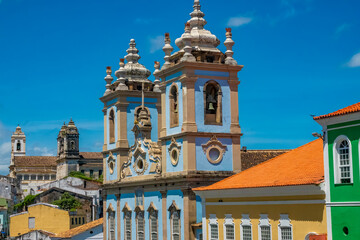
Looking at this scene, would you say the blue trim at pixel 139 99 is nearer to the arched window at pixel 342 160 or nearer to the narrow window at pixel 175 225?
the narrow window at pixel 175 225

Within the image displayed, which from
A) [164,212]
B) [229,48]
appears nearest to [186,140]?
[164,212]

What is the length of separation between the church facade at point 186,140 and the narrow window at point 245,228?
4.67 meters

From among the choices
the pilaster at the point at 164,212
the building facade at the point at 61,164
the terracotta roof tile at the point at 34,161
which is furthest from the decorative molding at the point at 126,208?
the terracotta roof tile at the point at 34,161

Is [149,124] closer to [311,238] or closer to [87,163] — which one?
[311,238]

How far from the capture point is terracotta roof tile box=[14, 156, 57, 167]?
150125 millimetres

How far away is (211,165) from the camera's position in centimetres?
3294

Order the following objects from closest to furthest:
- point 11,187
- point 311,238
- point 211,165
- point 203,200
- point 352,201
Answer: point 352,201
point 311,238
point 203,200
point 211,165
point 11,187

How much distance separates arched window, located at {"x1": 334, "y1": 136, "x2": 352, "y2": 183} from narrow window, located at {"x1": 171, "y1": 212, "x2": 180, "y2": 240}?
12654 mm

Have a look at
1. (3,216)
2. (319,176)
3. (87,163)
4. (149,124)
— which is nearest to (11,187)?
(3,216)

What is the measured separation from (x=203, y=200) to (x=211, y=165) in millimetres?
3302

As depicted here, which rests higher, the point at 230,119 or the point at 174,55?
the point at 174,55

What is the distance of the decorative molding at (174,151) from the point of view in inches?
1309

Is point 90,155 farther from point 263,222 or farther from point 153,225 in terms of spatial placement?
point 263,222

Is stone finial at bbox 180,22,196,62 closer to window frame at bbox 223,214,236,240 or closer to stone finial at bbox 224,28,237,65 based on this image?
stone finial at bbox 224,28,237,65
